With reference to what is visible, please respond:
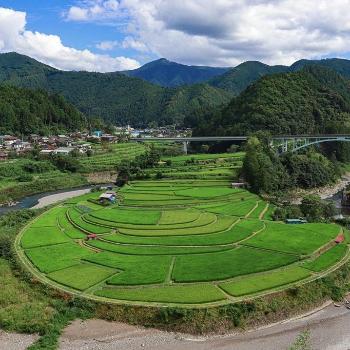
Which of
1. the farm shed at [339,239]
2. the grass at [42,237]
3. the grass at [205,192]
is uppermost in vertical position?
the grass at [205,192]

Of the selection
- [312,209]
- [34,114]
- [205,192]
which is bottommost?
[312,209]

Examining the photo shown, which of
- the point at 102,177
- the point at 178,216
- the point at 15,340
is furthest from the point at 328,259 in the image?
the point at 102,177

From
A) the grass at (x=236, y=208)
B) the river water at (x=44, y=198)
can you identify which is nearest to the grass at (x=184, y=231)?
the grass at (x=236, y=208)

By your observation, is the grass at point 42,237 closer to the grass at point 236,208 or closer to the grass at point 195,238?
the grass at point 195,238

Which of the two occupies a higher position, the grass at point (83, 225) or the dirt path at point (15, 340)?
the grass at point (83, 225)

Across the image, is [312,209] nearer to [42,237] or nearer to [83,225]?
[83,225]

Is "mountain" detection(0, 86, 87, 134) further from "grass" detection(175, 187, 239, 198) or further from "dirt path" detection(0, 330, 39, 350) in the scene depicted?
"dirt path" detection(0, 330, 39, 350)
